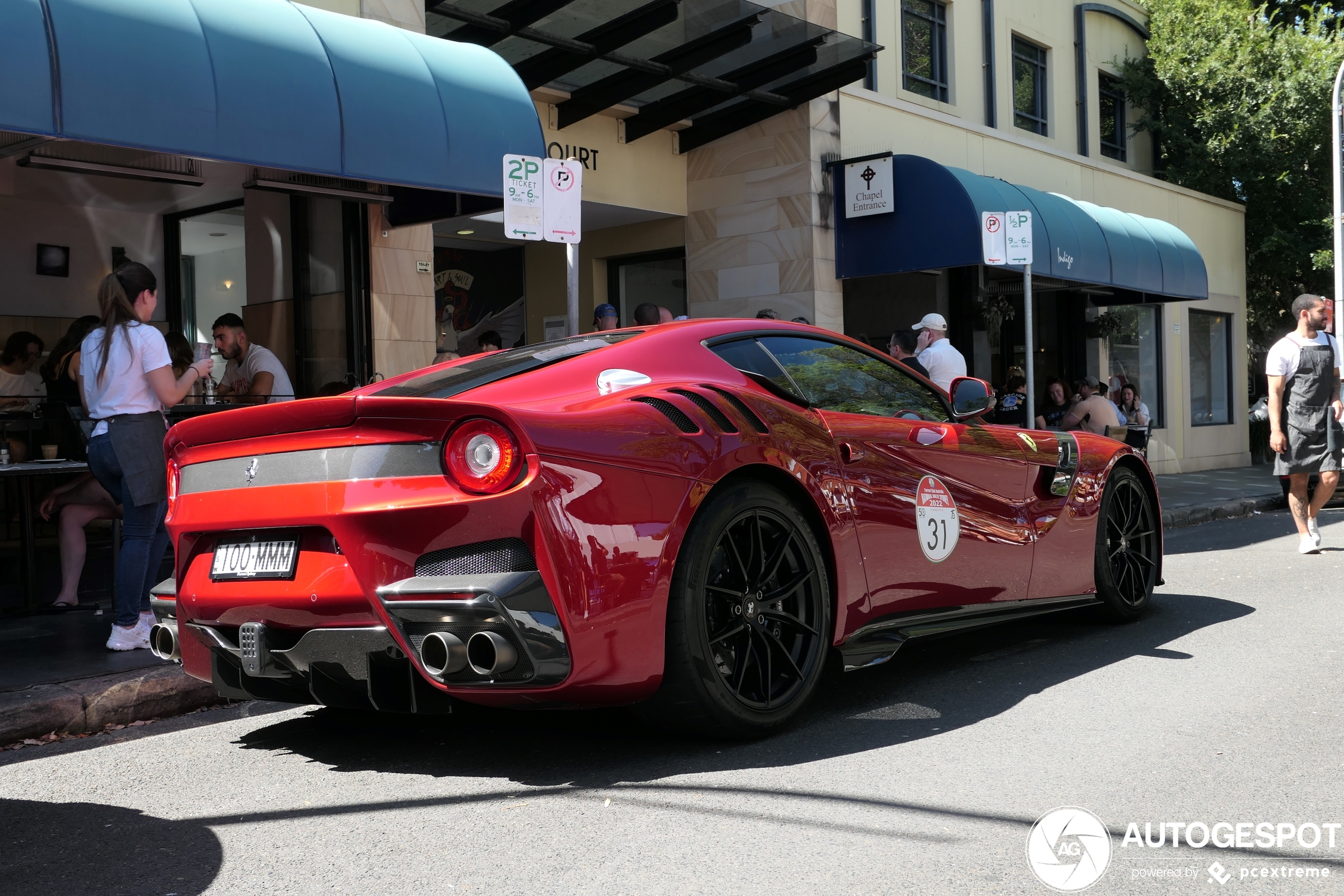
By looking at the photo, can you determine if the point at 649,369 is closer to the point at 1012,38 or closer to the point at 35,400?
the point at 35,400

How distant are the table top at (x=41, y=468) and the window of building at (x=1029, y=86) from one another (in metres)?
15.3

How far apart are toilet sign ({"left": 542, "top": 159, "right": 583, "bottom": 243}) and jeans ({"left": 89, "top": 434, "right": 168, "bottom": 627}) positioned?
264 centimetres

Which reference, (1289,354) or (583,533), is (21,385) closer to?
(583,533)

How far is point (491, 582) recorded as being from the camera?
11.2 feet

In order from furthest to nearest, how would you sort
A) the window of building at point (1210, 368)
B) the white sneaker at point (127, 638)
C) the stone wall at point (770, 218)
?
the window of building at point (1210, 368) < the stone wall at point (770, 218) < the white sneaker at point (127, 638)

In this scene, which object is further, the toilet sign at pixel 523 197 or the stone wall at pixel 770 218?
the stone wall at pixel 770 218

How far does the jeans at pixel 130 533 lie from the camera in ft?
18.8

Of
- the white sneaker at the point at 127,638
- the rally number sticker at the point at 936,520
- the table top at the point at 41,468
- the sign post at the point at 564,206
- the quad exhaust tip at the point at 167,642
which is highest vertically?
the sign post at the point at 564,206

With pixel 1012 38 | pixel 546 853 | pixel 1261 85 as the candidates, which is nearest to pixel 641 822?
pixel 546 853

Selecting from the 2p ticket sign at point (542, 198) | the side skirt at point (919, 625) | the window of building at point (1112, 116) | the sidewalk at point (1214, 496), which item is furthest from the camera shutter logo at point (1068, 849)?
the window of building at point (1112, 116)

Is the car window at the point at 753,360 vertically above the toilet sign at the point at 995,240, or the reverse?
the toilet sign at the point at 995,240

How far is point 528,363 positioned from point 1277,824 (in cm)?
262

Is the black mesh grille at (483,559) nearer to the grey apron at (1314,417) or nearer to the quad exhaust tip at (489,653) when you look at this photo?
the quad exhaust tip at (489,653)

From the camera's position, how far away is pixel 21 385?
382 inches
